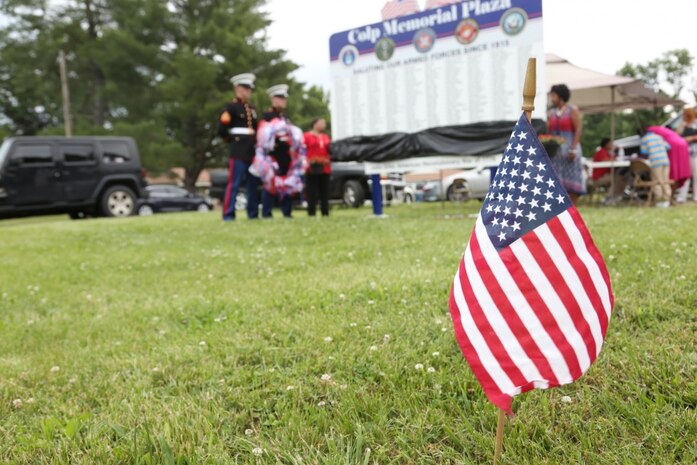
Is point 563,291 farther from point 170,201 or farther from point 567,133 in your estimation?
point 170,201

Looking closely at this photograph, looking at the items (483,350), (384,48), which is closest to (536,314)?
(483,350)

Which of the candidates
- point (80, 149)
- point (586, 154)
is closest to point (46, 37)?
point (80, 149)

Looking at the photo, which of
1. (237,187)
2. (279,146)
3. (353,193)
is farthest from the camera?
(353,193)

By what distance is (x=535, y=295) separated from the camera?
4.68 feet

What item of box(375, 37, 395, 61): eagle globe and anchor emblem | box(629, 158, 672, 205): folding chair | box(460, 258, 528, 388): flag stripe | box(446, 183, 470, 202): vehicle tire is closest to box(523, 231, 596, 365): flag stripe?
box(460, 258, 528, 388): flag stripe

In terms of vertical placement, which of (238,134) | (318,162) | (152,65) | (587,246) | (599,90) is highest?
(152,65)

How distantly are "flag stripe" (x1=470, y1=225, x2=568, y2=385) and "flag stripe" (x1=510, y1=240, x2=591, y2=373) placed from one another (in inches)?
1.9

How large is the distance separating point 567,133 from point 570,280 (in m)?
8.18

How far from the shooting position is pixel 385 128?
8836mm

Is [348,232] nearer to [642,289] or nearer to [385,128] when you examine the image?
[385,128]

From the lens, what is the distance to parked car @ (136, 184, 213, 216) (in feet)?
65.7

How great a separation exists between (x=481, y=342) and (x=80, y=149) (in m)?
14.3

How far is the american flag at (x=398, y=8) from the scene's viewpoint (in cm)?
875

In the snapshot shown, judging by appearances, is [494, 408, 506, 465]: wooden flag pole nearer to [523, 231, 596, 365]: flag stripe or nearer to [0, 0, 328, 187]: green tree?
[523, 231, 596, 365]: flag stripe
